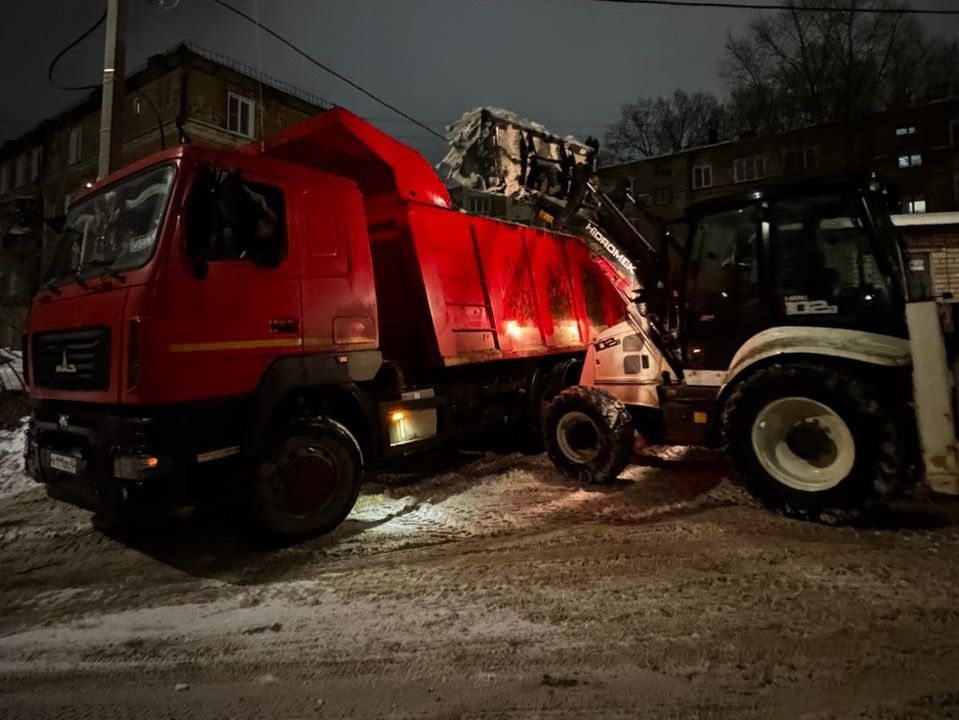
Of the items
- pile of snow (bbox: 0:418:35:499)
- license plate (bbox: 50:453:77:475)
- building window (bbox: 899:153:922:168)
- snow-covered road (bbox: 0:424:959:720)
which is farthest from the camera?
building window (bbox: 899:153:922:168)

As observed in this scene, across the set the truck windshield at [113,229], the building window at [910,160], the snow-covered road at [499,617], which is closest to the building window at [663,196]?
the building window at [910,160]

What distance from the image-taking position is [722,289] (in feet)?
18.0

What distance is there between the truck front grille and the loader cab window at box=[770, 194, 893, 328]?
17.3 feet

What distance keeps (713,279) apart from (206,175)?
14.4ft

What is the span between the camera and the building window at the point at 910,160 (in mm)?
25672

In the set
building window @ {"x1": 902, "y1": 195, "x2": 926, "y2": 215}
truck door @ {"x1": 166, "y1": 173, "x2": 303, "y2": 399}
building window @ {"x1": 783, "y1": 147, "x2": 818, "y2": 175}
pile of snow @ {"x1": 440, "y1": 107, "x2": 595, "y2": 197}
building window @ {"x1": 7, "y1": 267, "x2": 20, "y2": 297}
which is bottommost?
truck door @ {"x1": 166, "y1": 173, "x2": 303, "y2": 399}

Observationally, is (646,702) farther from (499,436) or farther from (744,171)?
(744,171)

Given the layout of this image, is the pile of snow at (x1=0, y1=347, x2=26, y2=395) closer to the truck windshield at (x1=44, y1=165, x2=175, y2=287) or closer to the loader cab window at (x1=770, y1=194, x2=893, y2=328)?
the truck windshield at (x1=44, y1=165, x2=175, y2=287)

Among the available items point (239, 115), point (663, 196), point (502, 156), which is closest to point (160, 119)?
point (239, 115)

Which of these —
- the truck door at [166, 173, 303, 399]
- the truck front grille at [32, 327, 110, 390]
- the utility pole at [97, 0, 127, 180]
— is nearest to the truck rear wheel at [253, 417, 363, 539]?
the truck door at [166, 173, 303, 399]

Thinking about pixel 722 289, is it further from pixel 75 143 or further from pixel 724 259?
pixel 75 143

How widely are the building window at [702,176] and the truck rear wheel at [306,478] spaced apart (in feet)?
101

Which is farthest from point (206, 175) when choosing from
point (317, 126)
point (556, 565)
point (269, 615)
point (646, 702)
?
point (646, 702)

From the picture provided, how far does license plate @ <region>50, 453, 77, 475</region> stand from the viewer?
4164mm
